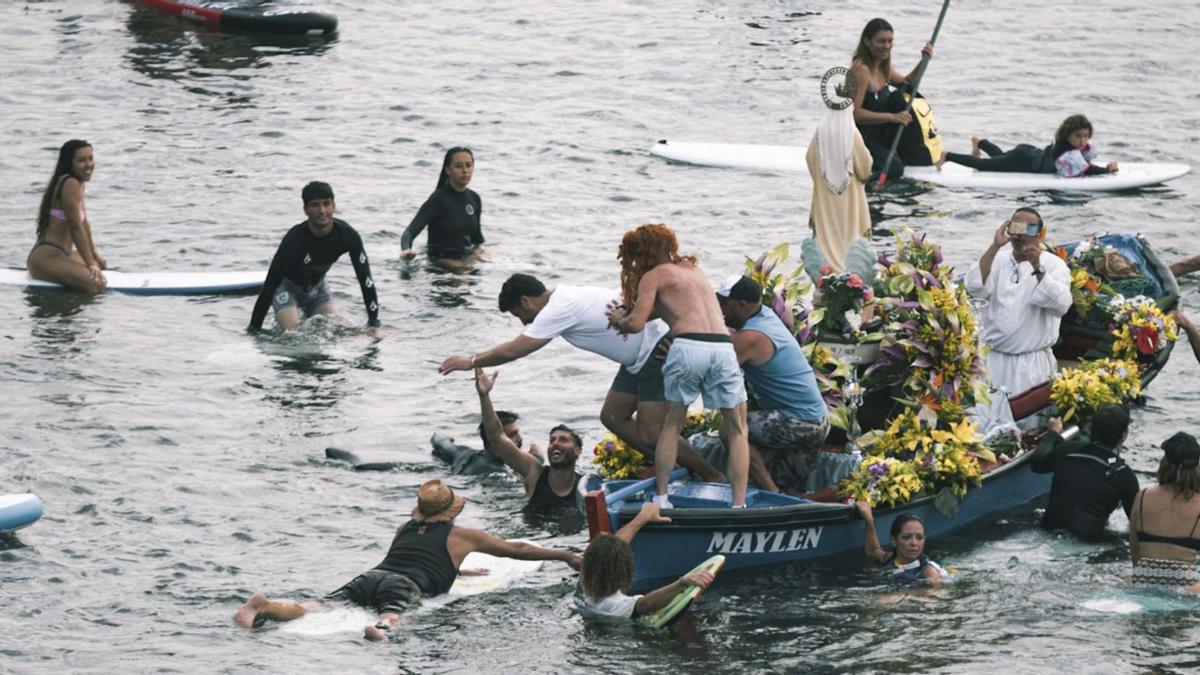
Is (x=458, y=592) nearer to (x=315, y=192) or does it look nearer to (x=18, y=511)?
(x=18, y=511)

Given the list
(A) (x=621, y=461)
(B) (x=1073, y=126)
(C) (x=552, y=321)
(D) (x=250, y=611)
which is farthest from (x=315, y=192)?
(B) (x=1073, y=126)

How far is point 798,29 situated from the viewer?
35406mm

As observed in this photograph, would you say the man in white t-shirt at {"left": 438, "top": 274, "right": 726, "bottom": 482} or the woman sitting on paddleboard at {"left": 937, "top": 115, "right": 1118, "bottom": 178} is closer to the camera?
the man in white t-shirt at {"left": 438, "top": 274, "right": 726, "bottom": 482}

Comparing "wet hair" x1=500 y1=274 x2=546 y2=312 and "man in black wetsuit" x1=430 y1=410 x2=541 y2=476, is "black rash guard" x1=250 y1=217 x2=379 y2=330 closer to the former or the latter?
"man in black wetsuit" x1=430 y1=410 x2=541 y2=476

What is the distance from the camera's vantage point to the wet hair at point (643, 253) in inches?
562

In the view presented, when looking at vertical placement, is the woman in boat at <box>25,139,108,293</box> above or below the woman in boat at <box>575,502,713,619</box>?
above

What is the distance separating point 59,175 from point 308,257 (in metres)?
3.15

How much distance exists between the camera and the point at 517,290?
14789 millimetres

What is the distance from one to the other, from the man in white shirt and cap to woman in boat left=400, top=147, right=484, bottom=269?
288 inches

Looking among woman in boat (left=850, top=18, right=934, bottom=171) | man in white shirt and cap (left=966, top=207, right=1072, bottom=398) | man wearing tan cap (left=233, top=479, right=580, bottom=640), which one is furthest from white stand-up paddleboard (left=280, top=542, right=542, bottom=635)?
woman in boat (left=850, top=18, right=934, bottom=171)

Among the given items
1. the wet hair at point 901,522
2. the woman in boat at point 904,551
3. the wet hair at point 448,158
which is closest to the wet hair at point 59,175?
the wet hair at point 448,158

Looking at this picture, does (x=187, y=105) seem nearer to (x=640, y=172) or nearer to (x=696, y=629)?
(x=640, y=172)

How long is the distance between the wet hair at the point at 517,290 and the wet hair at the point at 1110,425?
14.3ft

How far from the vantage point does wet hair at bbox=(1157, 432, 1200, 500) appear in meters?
14.0
